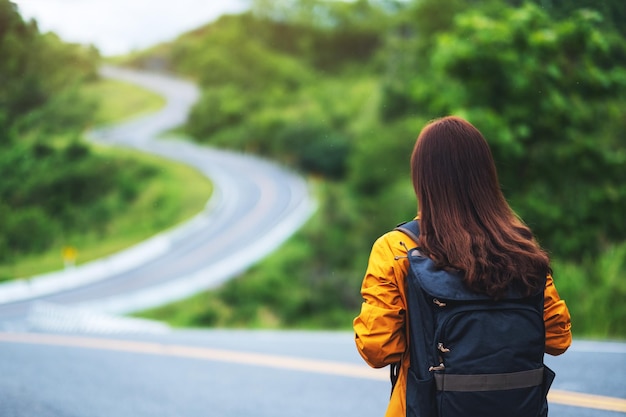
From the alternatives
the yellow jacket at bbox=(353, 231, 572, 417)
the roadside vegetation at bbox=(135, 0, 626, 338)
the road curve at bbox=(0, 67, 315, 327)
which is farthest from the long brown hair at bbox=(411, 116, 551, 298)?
the road curve at bbox=(0, 67, 315, 327)

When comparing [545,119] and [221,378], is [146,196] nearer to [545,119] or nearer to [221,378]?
[545,119]

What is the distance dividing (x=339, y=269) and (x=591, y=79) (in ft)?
75.4

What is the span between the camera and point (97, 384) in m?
5.37

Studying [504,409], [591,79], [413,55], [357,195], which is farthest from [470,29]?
[357,195]

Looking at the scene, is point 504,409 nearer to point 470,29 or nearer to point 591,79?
point 591,79

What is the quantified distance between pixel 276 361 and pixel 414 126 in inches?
600

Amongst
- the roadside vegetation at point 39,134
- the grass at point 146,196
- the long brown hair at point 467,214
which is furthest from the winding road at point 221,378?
the grass at point 146,196

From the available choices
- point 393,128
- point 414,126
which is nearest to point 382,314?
point 414,126

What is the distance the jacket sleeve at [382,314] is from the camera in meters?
2.28

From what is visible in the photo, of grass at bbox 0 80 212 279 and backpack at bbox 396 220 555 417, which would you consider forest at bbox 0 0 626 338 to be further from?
backpack at bbox 396 220 555 417

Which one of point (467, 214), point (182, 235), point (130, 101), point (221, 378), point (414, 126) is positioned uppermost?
point (130, 101)

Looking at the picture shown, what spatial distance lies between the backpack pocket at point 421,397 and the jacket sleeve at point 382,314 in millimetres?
131

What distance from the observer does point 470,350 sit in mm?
2199

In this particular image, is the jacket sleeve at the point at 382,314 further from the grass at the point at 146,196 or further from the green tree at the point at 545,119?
the grass at the point at 146,196
